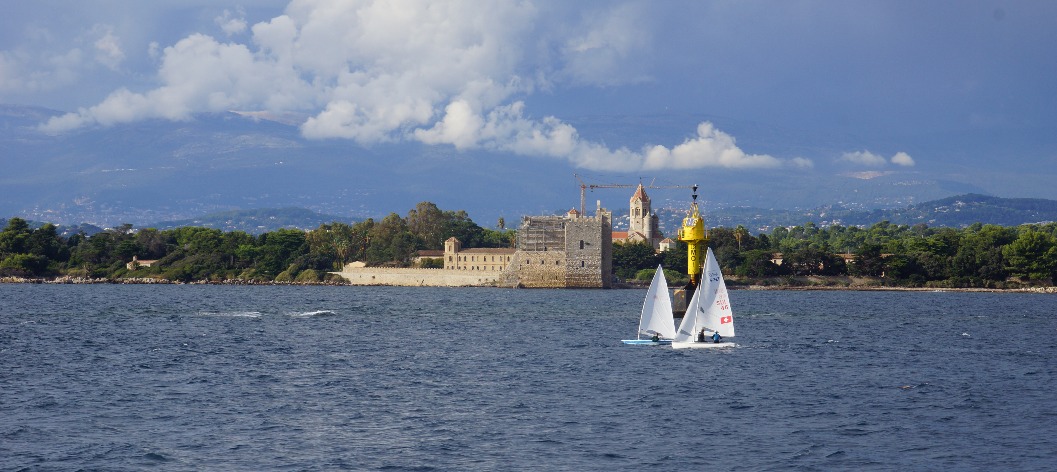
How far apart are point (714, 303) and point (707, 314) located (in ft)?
1.77

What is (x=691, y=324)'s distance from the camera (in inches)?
1853

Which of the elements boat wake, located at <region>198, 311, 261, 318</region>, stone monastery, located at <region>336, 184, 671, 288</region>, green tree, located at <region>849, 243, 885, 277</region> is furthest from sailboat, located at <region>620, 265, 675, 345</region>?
green tree, located at <region>849, 243, 885, 277</region>

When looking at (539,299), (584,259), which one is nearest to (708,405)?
(539,299)

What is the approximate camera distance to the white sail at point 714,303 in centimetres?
4619

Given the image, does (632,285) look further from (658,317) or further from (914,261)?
(658,317)

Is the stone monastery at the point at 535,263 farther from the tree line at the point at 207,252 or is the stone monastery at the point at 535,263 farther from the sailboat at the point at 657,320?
the sailboat at the point at 657,320

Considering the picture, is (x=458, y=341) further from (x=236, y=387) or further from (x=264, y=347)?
(x=236, y=387)

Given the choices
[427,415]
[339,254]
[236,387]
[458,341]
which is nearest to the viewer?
[427,415]

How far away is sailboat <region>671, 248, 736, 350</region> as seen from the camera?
46.3 meters

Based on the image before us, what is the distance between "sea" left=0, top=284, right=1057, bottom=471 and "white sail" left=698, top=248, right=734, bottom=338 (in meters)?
1.28

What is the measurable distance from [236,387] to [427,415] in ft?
24.5

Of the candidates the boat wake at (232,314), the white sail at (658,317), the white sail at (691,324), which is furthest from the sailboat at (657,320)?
the boat wake at (232,314)

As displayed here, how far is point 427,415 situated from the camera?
29.4m

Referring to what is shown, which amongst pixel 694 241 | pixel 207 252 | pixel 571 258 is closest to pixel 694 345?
pixel 694 241
